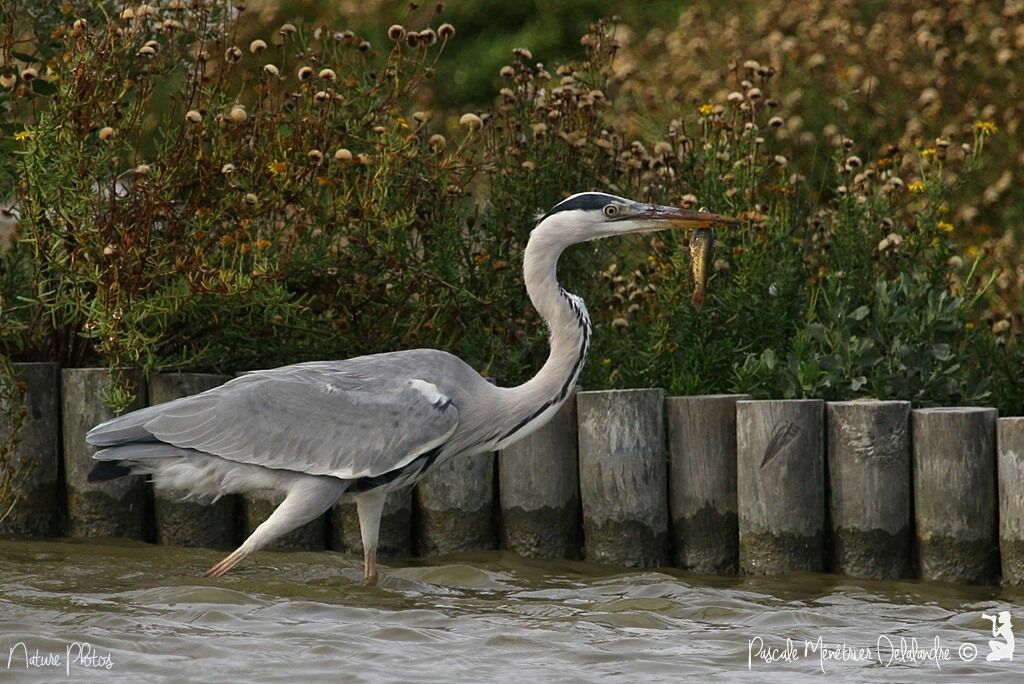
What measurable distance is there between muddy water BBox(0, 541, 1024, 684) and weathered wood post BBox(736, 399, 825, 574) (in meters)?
0.12

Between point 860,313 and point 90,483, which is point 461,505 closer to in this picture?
point 90,483

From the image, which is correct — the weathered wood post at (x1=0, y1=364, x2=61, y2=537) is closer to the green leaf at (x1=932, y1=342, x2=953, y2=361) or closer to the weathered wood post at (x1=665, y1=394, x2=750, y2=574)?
the weathered wood post at (x1=665, y1=394, x2=750, y2=574)

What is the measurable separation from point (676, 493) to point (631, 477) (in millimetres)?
212

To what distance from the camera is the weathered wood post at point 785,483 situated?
6551mm

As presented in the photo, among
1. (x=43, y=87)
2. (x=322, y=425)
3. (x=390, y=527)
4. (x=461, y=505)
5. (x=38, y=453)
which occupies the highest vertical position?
(x=43, y=87)

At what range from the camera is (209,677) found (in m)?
4.92

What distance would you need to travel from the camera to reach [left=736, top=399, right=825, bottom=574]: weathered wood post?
6.55 m

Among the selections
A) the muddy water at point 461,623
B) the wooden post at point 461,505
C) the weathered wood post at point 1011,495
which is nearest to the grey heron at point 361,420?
the muddy water at point 461,623

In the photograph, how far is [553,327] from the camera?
656cm

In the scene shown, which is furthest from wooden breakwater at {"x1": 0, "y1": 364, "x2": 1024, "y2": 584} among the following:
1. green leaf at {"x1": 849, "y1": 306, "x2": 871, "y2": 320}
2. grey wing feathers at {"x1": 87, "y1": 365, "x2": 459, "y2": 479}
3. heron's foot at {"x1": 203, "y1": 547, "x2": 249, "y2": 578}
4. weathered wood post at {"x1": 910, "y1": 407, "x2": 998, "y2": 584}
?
heron's foot at {"x1": 203, "y1": 547, "x2": 249, "y2": 578}

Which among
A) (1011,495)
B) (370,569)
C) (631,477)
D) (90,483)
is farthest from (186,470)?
(1011,495)

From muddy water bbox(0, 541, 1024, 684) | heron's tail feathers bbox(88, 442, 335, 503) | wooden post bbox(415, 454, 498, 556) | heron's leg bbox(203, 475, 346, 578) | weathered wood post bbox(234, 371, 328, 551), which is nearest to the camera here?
muddy water bbox(0, 541, 1024, 684)

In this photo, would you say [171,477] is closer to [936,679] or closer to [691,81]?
[936,679]

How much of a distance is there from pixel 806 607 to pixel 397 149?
8.78 ft
